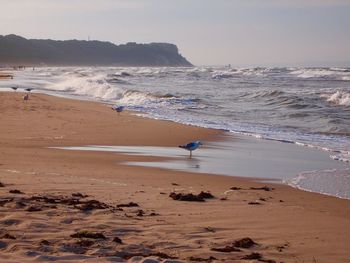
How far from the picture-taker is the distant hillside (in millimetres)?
149625

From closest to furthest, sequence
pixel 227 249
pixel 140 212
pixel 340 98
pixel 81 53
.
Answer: pixel 227 249
pixel 140 212
pixel 340 98
pixel 81 53

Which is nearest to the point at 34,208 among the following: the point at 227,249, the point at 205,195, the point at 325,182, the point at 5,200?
the point at 5,200

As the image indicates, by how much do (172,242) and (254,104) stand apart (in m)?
21.1

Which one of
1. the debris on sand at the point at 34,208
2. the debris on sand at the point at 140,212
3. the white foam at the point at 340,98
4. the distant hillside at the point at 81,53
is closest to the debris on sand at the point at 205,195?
the debris on sand at the point at 140,212

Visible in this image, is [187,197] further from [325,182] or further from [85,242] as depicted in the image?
[325,182]

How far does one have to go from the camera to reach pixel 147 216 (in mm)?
5840

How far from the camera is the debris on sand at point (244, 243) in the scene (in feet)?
16.1

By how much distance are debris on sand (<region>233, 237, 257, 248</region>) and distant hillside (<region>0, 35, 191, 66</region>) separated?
5418 inches

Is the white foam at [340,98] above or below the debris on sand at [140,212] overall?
above

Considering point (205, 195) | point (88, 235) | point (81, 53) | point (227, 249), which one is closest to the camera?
point (227, 249)

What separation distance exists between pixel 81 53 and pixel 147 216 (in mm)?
172056

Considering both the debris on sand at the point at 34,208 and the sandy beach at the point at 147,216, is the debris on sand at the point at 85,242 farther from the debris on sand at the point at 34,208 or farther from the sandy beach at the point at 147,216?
the debris on sand at the point at 34,208

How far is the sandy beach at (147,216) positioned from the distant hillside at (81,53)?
13369 centimetres

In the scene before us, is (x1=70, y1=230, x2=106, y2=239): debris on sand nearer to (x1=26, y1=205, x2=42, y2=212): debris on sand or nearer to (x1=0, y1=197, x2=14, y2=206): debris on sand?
(x1=26, y1=205, x2=42, y2=212): debris on sand
